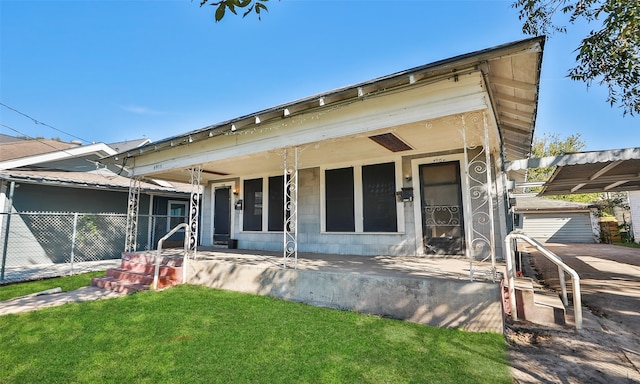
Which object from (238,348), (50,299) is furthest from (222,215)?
(238,348)

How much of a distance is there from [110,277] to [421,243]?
6.62 m

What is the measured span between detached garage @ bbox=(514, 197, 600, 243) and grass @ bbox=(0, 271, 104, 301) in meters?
20.3

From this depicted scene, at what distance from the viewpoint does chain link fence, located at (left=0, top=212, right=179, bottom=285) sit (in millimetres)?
7448

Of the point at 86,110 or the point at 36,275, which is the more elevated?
the point at 86,110

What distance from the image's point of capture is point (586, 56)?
473cm

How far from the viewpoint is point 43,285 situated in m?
5.96

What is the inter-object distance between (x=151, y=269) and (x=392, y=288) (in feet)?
16.2

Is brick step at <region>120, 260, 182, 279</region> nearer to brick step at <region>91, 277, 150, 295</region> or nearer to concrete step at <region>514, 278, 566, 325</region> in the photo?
brick step at <region>91, 277, 150, 295</region>

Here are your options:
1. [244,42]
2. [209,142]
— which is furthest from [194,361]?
[244,42]

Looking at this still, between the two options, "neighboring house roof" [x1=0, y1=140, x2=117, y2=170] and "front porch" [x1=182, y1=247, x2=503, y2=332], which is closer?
"front porch" [x1=182, y1=247, x2=503, y2=332]

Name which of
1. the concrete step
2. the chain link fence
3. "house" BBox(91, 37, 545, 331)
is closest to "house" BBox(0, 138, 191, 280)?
the chain link fence

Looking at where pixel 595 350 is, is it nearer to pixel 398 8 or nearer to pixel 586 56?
pixel 586 56

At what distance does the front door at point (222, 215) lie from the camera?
905 cm

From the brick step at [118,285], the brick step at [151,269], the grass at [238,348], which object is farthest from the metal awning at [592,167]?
the brick step at [118,285]
